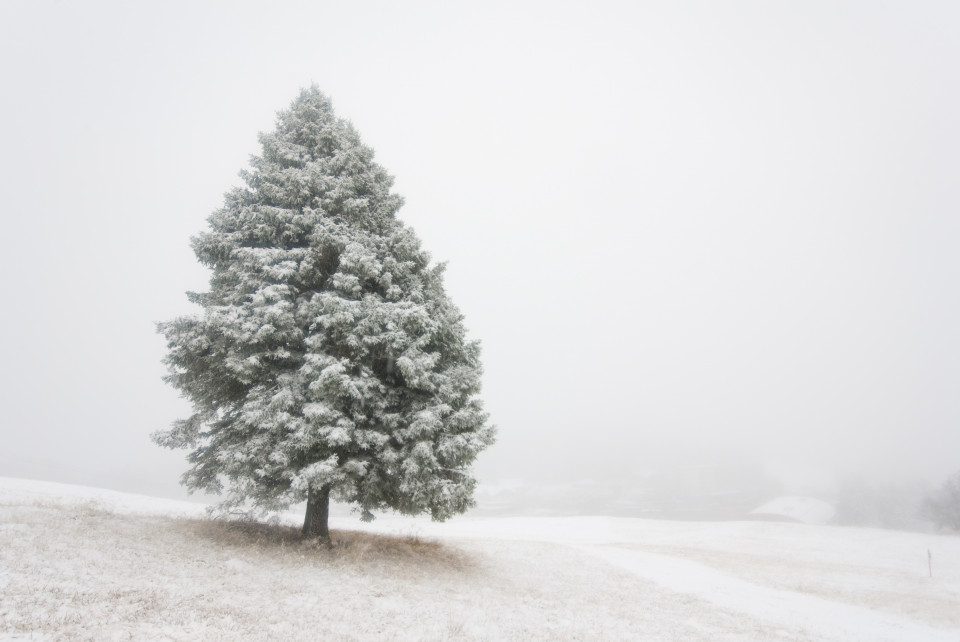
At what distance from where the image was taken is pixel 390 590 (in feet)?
32.3

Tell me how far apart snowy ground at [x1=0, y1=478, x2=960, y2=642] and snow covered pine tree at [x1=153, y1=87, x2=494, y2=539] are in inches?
66.2

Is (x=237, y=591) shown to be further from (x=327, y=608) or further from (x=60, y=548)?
(x=60, y=548)

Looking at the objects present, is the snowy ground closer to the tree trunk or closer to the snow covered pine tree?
the tree trunk

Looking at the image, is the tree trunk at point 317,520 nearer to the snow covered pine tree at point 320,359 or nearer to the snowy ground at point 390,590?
the snow covered pine tree at point 320,359

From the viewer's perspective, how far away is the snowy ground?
6.63 meters

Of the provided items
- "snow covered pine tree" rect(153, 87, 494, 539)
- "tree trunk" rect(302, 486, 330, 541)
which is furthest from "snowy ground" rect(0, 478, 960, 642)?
"snow covered pine tree" rect(153, 87, 494, 539)

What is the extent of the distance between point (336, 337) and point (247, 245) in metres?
4.44

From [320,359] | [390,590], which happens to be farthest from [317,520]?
[320,359]

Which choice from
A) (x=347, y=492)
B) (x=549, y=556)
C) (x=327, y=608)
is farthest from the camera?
(x=549, y=556)

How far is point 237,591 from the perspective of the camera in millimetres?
8195

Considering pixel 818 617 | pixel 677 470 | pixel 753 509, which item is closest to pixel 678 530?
pixel 818 617

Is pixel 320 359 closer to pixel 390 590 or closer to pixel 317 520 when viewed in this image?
pixel 317 520

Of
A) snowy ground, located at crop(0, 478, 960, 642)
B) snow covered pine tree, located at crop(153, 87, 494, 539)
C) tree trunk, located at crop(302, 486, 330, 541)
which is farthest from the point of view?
tree trunk, located at crop(302, 486, 330, 541)

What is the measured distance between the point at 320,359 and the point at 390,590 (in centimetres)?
561
